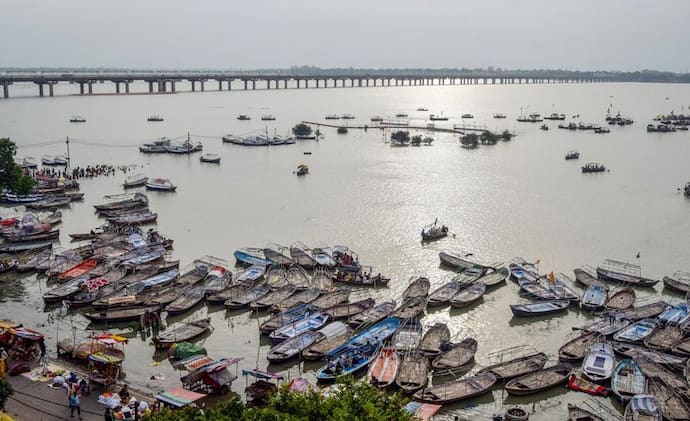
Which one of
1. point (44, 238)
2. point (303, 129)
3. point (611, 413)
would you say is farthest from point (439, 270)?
point (303, 129)

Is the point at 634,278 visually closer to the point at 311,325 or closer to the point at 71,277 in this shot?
the point at 311,325

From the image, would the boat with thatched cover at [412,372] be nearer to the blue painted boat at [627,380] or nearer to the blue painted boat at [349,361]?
the blue painted boat at [349,361]

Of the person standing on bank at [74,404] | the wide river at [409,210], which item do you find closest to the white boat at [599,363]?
the wide river at [409,210]

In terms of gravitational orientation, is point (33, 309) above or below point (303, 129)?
below

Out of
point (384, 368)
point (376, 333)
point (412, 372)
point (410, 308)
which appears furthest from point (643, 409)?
point (410, 308)

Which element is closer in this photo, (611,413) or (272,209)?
(611,413)

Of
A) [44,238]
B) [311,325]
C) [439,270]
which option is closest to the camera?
[311,325]

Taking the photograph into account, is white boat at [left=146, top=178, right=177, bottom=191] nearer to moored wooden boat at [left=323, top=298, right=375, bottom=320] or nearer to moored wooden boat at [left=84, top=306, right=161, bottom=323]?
moored wooden boat at [left=84, top=306, right=161, bottom=323]
